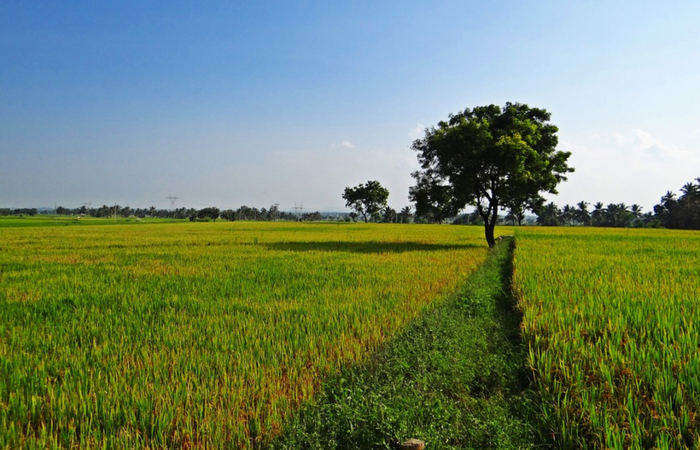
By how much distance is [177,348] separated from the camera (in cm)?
461

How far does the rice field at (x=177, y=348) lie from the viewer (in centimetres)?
294

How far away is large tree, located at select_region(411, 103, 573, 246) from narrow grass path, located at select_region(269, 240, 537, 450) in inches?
650

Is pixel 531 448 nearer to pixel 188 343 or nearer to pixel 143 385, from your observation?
pixel 143 385

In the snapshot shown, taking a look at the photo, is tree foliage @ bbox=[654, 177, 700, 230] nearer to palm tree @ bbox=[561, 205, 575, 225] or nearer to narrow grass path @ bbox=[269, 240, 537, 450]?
palm tree @ bbox=[561, 205, 575, 225]

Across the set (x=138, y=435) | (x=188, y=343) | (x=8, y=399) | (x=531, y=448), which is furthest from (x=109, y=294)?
(x=531, y=448)

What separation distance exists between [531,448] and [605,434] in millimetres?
560

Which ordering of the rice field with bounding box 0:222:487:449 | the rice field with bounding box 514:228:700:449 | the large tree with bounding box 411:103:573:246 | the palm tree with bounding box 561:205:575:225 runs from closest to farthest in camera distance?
the rice field with bounding box 514:228:700:449
the rice field with bounding box 0:222:487:449
the large tree with bounding box 411:103:573:246
the palm tree with bounding box 561:205:575:225

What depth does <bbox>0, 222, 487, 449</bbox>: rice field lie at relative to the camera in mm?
2939

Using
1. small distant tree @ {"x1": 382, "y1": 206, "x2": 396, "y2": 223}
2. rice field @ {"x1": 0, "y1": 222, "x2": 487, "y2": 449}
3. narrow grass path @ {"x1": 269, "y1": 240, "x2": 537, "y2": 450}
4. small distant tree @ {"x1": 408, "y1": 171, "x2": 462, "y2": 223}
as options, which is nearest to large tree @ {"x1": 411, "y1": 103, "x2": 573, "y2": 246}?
small distant tree @ {"x1": 408, "y1": 171, "x2": 462, "y2": 223}

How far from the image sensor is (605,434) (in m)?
2.78

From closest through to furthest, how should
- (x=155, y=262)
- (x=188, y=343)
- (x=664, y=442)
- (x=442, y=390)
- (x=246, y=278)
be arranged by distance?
1. (x=664, y=442)
2. (x=442, y=390)
3. (x=188, y=343)
4. (x=246, y=278)
5. (x=155, y=262)

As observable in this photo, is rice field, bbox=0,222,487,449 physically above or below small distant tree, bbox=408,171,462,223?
below

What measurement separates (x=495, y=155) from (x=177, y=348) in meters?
20.4

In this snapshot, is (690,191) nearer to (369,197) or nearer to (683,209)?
(683,209)
